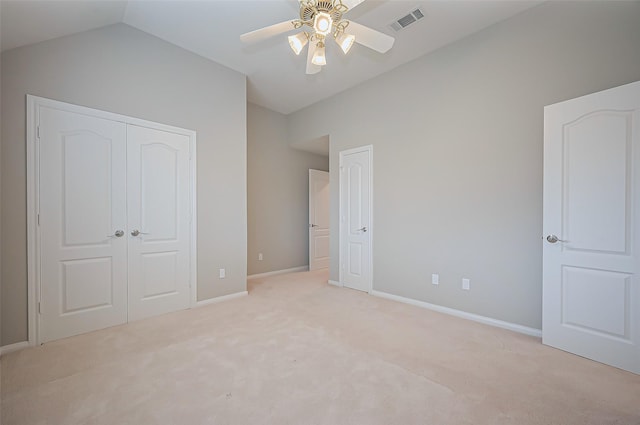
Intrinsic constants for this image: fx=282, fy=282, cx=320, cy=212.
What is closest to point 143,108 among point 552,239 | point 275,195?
point 275,195

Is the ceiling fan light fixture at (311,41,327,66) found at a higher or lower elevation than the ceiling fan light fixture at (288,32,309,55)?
lower

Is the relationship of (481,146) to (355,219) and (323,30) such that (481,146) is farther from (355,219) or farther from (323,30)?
(323,30)

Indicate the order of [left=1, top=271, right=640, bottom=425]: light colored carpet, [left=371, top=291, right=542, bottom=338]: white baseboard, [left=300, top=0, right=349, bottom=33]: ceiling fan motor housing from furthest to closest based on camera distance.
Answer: [left=371, top=291, right=542, bottom=338]: white baseboard < [left=300, top=0, right=349, bottom=33]: ceiling fan motor housing < [left=1, top=271, right=640, bottom=425]: light colored carpet

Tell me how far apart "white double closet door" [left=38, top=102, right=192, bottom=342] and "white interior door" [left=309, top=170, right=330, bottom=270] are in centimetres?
286

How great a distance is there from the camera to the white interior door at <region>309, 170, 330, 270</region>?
602 centimetres

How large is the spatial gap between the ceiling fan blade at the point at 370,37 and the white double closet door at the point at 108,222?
2485 mm

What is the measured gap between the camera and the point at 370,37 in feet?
6.64

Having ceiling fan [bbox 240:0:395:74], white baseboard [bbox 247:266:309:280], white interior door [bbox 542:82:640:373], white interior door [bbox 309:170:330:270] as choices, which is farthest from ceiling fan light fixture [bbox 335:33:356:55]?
white baseboard [bbox 247:266:309:280]

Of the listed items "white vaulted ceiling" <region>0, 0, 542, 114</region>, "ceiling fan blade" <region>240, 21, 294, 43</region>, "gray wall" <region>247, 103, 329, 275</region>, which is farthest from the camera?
"gray wall" <region>247, 103, 329, 275</region>

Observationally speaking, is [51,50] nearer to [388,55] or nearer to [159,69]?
[159,69]

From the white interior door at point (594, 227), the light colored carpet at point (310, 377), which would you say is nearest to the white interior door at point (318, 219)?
the light colored carpet at point (310, 377)

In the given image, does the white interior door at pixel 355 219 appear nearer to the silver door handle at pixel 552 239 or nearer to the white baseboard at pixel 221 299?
the white baseboard at pixel 221 299

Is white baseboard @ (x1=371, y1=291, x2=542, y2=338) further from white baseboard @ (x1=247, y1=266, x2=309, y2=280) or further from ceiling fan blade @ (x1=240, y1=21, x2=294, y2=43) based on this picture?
ceiling fan blade @ (x1=240, y1=21, x2=294, y2=43)

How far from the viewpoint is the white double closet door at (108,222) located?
2.62m
